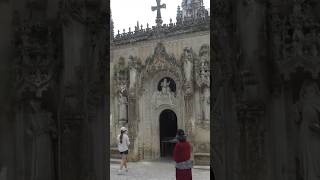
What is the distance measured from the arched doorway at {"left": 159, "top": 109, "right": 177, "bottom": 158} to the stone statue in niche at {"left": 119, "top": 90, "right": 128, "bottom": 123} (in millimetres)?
1879

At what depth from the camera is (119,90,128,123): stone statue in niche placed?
22094mm

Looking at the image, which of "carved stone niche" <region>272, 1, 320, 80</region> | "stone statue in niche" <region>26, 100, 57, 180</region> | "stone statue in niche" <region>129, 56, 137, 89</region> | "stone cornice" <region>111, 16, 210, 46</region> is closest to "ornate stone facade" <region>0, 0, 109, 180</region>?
"stone statue in niche" <region>26, 100, 57, 180</region>

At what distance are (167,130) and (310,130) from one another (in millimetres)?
18985

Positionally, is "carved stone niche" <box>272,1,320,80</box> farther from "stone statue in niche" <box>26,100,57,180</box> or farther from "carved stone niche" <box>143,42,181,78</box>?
"carved stone niche" <box>143,42,181,78</box>

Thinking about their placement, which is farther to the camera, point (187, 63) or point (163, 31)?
point (163, 31)

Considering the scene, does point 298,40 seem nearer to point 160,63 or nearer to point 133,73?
point 160,63

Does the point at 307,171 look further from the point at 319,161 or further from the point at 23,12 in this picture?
the point at 23,12

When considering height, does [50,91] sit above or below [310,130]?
above

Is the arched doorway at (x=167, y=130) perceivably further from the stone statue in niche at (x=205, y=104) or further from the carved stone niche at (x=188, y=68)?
the stone statue in niche at (x=205, y=104)

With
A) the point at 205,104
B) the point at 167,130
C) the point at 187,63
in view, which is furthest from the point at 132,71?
the point at 205,104

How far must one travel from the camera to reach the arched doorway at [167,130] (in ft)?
71.8

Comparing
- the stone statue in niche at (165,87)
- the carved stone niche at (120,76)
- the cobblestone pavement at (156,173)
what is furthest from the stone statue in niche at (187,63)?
the cobblestone pavement at (156,173)

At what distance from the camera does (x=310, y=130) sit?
11.8ft

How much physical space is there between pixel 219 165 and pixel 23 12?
2.49 meters
